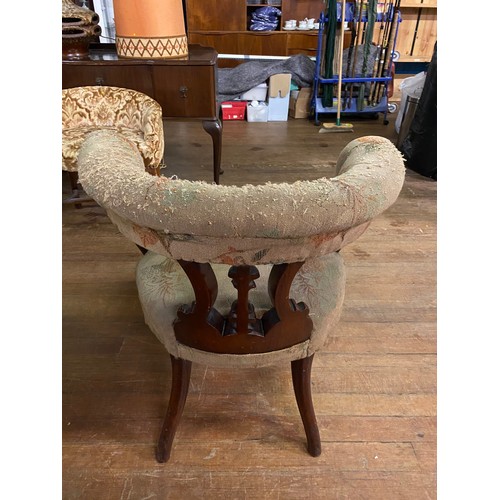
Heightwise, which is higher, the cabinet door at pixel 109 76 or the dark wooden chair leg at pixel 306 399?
the cabinet door at pixel 109 76

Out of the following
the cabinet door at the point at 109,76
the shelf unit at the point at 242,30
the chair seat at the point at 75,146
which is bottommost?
the chair seat at the point at 75,146

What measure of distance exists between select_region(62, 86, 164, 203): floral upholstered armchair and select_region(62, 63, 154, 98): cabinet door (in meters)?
0.04

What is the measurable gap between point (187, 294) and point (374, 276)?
41.8 inches

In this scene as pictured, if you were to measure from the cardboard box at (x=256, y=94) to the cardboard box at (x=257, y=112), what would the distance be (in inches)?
2.5

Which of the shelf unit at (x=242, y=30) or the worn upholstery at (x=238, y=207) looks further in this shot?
the shelf unit at (x=242, y=30)

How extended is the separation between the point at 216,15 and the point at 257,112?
4.26 feet

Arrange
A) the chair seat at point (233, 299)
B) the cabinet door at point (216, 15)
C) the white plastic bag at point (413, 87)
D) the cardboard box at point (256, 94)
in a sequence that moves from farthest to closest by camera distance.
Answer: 1. the cabinet door at point (216, 15)
2. the cardboard box at point (256, 94)
3. the white plastic bag at point (413, 87)
4. the chair seat at point (233, 299)

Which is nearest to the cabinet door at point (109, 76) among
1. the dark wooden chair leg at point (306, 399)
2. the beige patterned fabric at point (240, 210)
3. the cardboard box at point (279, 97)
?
the beige patterned fabric at point (240, 210)

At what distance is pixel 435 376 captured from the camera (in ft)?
4.22

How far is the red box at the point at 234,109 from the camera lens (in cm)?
364

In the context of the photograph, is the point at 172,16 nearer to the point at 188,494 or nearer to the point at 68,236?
the point at 68,236

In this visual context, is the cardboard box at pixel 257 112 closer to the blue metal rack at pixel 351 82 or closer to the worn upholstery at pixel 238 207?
the blue metal rack at pixel 351 82

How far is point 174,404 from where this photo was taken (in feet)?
3.34

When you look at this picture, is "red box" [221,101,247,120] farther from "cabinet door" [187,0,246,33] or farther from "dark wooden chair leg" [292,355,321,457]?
"dark wooden chair leg" [292,355,321,457]
